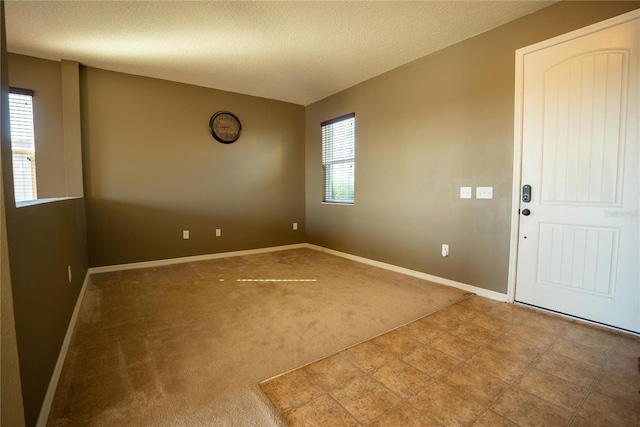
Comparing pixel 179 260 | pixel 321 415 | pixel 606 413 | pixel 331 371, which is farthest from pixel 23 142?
pixel 606 413

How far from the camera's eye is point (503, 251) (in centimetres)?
272

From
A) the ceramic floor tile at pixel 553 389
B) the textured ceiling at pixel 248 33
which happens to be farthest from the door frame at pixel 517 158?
the ceramic floor tile at pixel 553 389

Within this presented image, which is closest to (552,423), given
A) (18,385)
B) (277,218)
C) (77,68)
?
(18,385)

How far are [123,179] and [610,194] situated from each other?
5.04 meters

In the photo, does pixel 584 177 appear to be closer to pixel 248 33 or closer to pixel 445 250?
pixel 445 250

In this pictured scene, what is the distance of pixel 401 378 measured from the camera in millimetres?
1611

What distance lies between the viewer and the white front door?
6.75 feet

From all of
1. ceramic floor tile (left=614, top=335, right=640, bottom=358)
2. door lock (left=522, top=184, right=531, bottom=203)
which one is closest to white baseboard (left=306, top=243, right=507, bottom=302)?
ceramic floor tile (left=614, top=335, right=640, bottom=358)

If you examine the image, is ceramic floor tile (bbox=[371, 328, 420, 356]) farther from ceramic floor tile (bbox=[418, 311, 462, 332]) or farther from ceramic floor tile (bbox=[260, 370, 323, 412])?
ceramic floor tile (bbox=[260, 370, 323, 412])

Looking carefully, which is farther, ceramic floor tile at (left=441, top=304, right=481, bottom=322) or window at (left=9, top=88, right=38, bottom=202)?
window at (left=9, top=88, right=38, bottom=202)

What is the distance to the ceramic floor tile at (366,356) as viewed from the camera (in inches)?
68.6

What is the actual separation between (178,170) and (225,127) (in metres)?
0.96

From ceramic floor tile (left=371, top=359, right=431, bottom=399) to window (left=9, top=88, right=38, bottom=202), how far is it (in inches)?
163

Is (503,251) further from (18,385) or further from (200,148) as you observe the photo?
(200,148)
